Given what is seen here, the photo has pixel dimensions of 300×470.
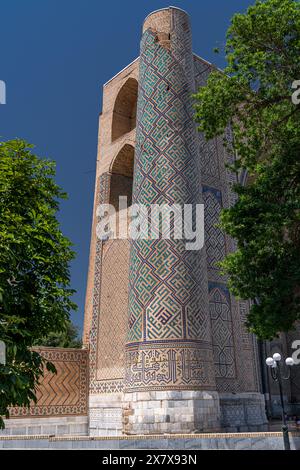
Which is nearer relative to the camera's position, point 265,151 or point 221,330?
point 265,151

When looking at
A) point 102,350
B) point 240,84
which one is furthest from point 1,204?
point 102,350

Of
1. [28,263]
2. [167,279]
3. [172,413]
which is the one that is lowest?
[172,413]

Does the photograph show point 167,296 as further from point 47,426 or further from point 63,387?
point 47,426

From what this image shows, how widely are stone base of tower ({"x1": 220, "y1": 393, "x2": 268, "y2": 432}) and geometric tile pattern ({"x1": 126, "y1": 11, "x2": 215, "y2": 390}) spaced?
1.21 meters

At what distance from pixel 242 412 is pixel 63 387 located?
3.31 meters

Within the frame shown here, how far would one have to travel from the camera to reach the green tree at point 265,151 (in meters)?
5.48

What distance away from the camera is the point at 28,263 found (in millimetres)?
3760

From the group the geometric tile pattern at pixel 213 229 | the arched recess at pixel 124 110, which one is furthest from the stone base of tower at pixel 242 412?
the arched recess at pixel 124 110

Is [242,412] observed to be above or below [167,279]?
below

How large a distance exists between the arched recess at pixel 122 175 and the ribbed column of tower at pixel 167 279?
242 cm

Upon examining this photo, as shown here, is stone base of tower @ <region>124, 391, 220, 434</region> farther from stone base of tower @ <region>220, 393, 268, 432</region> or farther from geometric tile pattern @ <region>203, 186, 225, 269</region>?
geometric tile pattern @ <region>203, 186, 225, 269</region>

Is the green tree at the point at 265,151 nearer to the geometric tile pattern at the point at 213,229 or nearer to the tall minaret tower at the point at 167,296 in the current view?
the tall minaret tower at the point at 167,296

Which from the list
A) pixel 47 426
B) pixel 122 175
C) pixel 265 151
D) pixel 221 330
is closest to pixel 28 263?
pixel 265 151

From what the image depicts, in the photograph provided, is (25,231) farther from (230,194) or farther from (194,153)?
(230,194)
